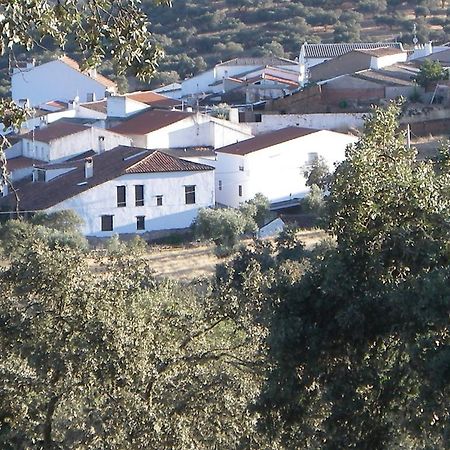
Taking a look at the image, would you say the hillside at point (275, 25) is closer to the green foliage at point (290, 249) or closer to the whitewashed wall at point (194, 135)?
the whitewashed wall at point (194, 135)

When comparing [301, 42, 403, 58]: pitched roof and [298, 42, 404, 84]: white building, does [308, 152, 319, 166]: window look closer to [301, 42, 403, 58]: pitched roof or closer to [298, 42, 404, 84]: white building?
[298, 42, 404, 84]: white building

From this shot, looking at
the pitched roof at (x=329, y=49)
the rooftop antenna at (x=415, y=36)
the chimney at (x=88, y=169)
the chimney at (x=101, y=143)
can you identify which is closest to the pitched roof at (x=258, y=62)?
the pitched roof at (x=329, y=49)

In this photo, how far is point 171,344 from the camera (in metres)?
8.64

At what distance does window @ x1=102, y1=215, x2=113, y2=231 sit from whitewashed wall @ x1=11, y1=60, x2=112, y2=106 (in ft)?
58.5

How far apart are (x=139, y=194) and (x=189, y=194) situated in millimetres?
1568

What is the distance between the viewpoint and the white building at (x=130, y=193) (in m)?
29.2

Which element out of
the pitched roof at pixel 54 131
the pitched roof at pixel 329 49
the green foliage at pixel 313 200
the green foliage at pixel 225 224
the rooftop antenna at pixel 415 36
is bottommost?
the green foliage at pixel 225 224

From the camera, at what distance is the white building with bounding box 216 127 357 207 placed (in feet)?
105

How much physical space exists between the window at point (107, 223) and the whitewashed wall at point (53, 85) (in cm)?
1784

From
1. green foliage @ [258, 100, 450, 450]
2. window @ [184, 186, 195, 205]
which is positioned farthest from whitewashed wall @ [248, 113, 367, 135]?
green foliage @ [258, 100, 450, 450]

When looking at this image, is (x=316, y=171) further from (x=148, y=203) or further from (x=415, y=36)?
(x=415, y=36)

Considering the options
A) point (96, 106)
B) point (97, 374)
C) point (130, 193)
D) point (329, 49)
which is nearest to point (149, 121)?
point (96, 106)

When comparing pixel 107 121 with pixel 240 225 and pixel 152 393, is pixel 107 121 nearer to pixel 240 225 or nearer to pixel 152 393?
pixel 240 225

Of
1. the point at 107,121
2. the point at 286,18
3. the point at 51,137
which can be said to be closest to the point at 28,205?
the point at 51,137
